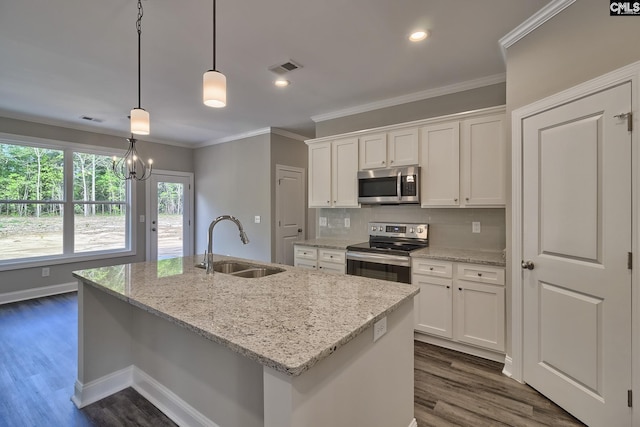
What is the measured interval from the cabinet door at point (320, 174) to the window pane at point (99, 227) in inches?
147

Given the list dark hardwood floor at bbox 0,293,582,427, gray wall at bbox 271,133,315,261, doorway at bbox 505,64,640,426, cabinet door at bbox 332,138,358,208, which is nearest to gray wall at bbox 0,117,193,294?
dark hardwood floor at bbox 0,293,582,427

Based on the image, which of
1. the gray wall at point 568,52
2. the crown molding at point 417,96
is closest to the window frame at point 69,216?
the crown molding at point 417,96

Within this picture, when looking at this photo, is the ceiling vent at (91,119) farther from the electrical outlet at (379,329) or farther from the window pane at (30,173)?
the electrical outlet at (379,329)

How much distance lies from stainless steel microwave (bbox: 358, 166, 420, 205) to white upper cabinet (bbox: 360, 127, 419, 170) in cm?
9

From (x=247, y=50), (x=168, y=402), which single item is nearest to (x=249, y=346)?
(x=168, y=402)

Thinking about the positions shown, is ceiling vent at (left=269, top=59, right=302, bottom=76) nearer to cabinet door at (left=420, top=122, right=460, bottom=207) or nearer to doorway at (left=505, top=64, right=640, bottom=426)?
cabinet door at (left=420, top=122, right=460, bottom=207)

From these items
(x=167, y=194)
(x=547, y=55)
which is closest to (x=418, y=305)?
(x=547, y=55)

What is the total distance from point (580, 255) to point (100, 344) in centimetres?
323

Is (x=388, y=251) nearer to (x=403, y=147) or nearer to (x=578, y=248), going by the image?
(x=403, y=147)

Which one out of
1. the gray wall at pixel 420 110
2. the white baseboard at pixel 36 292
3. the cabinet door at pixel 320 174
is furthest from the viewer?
the white baseboard at pixel 36 292

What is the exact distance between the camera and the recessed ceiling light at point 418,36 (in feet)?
7.65

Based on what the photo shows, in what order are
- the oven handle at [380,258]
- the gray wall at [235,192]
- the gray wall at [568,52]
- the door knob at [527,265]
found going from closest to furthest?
the gray wall at [568,52], the door knob at [527,265], the oven handle at [380,258], the gray wall at [235,192]

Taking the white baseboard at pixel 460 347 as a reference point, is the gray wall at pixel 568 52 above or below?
above

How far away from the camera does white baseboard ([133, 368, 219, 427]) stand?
69.7 inches
